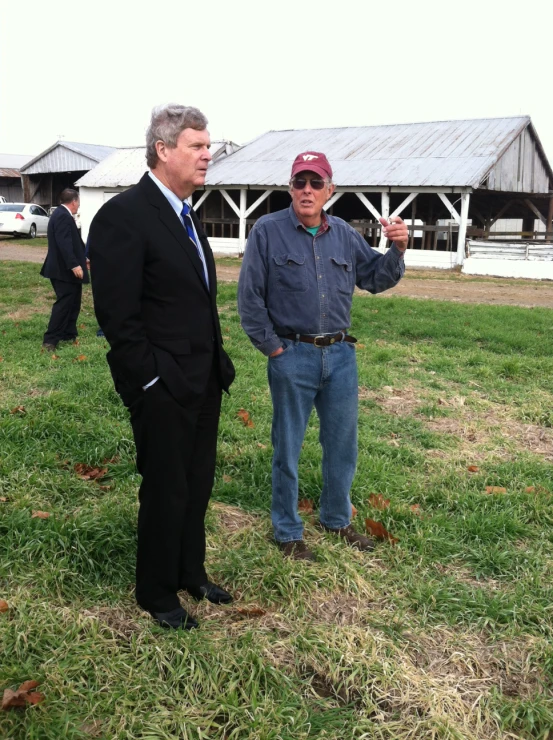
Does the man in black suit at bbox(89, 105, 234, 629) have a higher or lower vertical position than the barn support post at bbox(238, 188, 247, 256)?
lower

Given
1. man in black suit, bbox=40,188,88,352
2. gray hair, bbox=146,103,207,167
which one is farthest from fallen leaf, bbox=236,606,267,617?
man in black suit, bbox=40,188,88,352

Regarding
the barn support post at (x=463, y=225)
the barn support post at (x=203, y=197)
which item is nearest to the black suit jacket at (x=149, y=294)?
the barn support post at (x=463, y=225)

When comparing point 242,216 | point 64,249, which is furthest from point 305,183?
point 242,216

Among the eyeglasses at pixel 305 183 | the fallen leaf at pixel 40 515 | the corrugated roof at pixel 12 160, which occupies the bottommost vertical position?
the fallen leaf at pixel 40 515

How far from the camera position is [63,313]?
29.1 ft

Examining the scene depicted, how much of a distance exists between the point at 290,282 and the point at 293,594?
158cm

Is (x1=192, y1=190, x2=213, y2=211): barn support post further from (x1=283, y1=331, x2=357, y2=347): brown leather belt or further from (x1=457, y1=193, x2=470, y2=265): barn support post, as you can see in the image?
(x1=283, y1=331, x2=357, y2=347): brown leather belt

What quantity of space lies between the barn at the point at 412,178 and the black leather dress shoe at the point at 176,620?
18.6m

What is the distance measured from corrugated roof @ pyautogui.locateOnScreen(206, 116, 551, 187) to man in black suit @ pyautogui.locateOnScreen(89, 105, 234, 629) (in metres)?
19.6

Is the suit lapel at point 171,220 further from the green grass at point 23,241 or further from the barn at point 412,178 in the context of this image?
the green grass at point 23,241

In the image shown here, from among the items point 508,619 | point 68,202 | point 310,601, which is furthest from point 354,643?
point 68,202

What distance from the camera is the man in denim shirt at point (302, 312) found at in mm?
3686

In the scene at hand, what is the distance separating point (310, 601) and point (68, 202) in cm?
711

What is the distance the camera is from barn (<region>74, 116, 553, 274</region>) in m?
22.6
